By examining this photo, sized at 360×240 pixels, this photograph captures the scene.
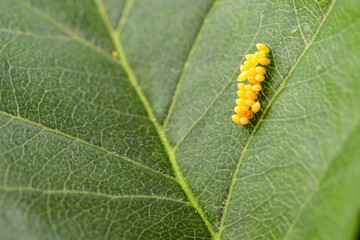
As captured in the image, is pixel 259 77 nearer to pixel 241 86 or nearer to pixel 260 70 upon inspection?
pixel 260 70

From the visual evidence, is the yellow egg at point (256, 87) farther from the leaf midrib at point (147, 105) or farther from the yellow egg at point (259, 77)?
the leaf midrib at point (147, 105)

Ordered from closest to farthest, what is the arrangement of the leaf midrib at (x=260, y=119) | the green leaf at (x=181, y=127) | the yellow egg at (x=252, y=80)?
1. the green leaf at (x=181, y=127)
2. the leaf midrib at (x=260, y=119)
3. the yellow egg at (x=252, y=80)

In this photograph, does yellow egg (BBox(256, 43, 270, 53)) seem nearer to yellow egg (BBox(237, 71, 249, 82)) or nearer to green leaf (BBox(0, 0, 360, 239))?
green leaf (BBox(0, 0, 360, 239))

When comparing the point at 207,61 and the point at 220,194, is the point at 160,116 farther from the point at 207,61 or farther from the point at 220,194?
the point at 220,194

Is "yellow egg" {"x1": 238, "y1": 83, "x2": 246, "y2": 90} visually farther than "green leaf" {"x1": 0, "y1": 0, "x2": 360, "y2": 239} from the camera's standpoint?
Yes

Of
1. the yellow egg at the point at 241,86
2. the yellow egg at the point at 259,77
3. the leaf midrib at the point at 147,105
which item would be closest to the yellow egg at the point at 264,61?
the yellow egg at the point at 259,77

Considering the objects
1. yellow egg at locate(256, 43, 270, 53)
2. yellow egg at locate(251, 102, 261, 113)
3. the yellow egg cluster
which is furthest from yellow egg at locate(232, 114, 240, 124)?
yellow egg at locate(256, 43, 270, 53)
